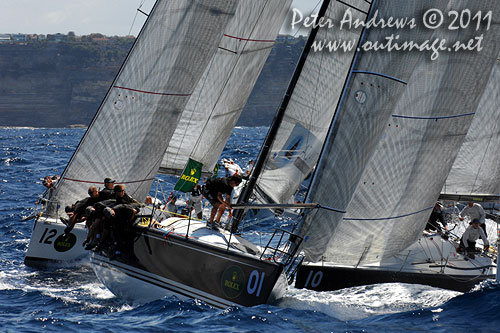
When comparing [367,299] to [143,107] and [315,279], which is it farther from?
[143,107]

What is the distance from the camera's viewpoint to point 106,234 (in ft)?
28.4

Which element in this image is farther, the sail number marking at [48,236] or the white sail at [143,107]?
the sail number marking at [48,236]

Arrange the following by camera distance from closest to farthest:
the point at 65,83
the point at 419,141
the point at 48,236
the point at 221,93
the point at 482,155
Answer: the point at 419,141 < the point at 48,236 < the point at 221,93 < the point at 482,155 < the point at 65,83

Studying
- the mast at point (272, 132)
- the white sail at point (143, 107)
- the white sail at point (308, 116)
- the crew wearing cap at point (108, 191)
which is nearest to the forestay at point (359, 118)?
the mast at point (272, 132)

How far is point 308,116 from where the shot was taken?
11.1 m

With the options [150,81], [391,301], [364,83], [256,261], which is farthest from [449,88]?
[150,81]

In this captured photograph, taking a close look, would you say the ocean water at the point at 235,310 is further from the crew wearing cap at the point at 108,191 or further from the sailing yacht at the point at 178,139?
the crew wearing cap at the point at 108,191

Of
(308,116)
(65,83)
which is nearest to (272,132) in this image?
(308,116)

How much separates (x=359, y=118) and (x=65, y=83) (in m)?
100

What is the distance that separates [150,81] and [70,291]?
10.8 feet

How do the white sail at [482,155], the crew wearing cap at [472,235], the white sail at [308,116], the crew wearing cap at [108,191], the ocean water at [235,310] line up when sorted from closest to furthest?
the ocean water at [235,310] < the crew wearing cap at [108,191] < the crew wearing cap at [472,235] < the white sail at [308,116] < the white sail at [482,155]

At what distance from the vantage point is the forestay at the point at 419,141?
8.99m

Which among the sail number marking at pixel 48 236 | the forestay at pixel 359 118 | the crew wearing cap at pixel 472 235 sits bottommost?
the sail number marking at pixel 48 236

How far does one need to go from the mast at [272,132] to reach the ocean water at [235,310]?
1.28 meters
